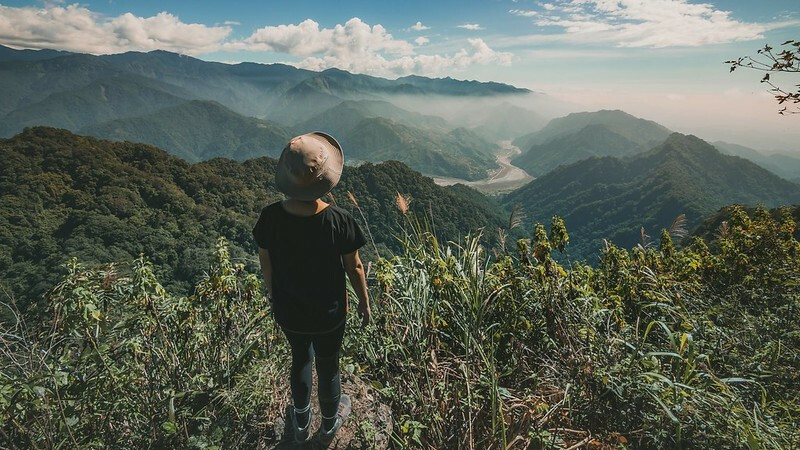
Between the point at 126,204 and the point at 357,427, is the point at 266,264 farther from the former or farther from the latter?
the point at 126,204

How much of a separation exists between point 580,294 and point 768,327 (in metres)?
1.29

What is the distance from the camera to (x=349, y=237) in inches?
79.9

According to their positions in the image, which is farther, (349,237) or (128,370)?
(128,370)

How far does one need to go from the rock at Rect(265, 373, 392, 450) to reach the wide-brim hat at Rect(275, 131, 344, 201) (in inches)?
51.9

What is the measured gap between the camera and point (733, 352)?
8.02 feet

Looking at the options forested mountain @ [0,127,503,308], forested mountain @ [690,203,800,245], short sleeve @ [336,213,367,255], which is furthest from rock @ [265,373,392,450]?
forested mountain @ [0,127,503,308]

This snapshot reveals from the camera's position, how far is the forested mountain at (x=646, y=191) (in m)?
108

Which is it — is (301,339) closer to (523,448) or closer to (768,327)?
(523,448)

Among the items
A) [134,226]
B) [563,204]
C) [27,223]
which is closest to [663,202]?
[563,204]

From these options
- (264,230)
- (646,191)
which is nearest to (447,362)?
(264,230)

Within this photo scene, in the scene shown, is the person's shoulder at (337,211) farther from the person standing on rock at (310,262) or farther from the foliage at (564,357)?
the foliage at (564,357)

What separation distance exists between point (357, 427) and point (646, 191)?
486 feet

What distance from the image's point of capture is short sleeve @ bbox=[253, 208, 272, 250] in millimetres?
2037

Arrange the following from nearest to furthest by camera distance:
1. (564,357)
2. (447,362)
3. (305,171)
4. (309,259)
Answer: (305,171) < (309,259) < (564,357) < (447,362)
